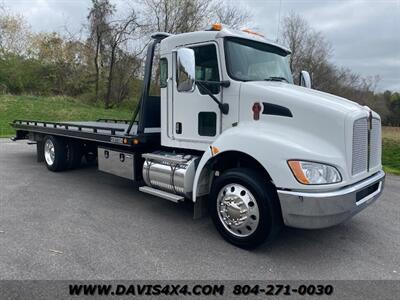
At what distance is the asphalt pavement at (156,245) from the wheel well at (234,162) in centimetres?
90

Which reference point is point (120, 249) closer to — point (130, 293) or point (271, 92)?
point (130, 293)

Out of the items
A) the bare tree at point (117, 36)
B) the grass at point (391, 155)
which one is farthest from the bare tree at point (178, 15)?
the grass at point (391, 155)

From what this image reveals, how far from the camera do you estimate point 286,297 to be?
2.84 meters

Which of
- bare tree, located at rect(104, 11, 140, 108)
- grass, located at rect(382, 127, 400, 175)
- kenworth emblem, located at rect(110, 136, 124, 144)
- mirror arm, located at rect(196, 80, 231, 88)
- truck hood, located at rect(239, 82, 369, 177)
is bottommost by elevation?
grass, located at rect(382, 127, 400, 175)

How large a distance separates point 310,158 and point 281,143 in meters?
0.34

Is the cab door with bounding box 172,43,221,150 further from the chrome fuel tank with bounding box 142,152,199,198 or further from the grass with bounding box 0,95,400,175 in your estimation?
the grass with bounding box 0,95,400,175

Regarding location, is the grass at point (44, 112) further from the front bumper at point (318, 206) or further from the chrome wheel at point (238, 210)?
the chrome wheel at point (238, 210)

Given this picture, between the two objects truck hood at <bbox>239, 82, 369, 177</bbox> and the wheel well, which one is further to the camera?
the wheel well

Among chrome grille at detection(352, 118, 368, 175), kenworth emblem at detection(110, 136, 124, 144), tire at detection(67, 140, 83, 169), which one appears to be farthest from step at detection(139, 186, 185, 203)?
tire at detection(67, 140, 83, 169)

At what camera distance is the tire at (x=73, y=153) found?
745cm

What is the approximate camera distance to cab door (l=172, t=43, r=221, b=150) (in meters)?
4.18

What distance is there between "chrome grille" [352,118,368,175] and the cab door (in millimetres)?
1663

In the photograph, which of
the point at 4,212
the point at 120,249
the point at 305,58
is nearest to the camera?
the point at 120,249

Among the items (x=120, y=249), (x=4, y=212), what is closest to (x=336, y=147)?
(x=120, y=249)
